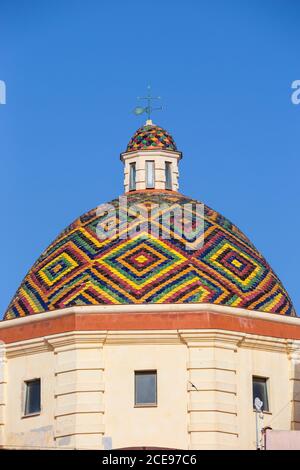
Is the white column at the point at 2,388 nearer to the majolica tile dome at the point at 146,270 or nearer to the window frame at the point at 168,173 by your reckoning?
the majolica tile dome at the point at 146,270

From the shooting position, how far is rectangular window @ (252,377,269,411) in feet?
93.2

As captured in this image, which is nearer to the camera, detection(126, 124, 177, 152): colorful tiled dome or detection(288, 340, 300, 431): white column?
detection(288, 340, 300, 431): white column

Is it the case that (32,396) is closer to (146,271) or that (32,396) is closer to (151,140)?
(146,271)

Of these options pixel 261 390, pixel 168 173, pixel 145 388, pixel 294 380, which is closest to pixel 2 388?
pixel 145 388

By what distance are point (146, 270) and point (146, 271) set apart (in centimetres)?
4

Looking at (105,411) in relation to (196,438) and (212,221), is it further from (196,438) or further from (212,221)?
(212,221)

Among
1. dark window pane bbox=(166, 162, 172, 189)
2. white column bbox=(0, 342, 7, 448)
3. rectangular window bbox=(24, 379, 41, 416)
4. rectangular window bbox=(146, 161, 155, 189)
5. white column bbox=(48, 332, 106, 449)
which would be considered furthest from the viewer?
dark window pane bbox=(166, 162, 172, 189)

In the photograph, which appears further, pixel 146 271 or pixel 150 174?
pixel 150 174

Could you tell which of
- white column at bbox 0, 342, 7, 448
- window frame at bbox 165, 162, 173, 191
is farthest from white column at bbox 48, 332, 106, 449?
window frame at bbox 165, 162, 173, 191

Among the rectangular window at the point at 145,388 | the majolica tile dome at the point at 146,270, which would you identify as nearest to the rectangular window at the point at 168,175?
the majolica tile dome at the point at 146,270

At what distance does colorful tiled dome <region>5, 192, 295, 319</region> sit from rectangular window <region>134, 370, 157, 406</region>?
Result: 5.08 feet

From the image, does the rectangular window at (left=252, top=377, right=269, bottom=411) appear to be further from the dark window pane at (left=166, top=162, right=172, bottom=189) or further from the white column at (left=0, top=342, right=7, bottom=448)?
the dark window pane at (left=166, top=162, right=172, bottom=189)

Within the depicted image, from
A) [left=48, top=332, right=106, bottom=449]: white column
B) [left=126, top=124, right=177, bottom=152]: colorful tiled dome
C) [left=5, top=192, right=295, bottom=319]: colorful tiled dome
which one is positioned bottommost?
[left=48, top=332, right=106, bottom=449]: white column

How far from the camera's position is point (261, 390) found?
28.5 metres
